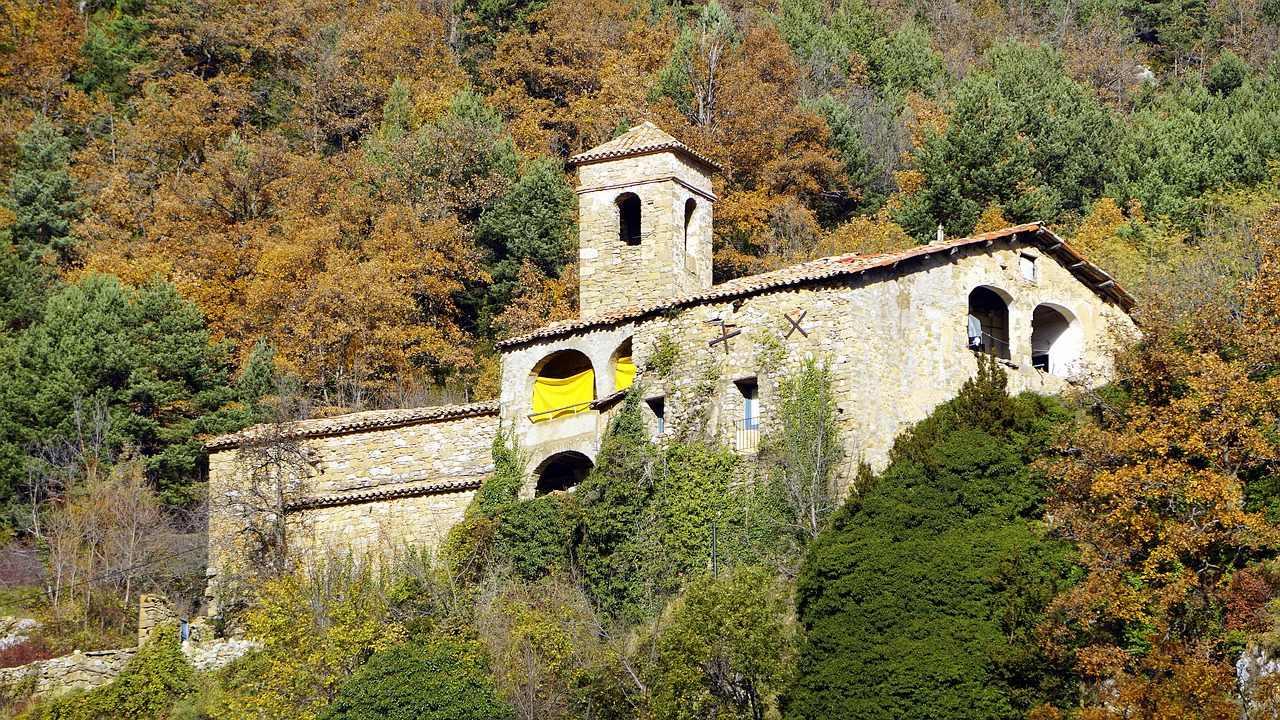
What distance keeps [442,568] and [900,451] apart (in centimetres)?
832

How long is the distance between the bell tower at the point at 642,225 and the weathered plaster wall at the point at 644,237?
2 centimetres

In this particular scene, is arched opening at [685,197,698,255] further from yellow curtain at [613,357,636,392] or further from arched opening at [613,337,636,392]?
yellow curtain at [613,357,636,392]

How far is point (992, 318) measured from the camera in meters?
29.9

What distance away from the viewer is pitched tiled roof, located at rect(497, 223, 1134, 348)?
89.6ft

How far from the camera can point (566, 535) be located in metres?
27.8

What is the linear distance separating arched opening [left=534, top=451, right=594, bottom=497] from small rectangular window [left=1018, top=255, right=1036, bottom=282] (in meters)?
8.81

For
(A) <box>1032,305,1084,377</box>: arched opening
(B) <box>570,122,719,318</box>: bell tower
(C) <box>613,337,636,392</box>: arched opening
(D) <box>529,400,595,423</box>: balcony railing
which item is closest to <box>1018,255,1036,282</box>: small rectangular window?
(A) <box>1032,305,1084,377</box>: arched opening

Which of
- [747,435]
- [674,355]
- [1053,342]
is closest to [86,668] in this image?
[674,355]

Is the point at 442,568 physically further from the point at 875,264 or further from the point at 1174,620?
the point at 1174,620

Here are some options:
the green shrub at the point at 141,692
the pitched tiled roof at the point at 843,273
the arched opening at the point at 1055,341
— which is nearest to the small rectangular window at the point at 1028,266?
the pitched tiled roof at the point at 843,273

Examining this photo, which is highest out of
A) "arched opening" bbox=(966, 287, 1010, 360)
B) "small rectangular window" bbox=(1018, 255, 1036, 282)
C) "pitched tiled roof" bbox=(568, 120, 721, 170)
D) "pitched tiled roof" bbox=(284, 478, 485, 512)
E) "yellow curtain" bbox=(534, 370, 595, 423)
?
"pitched tiled roof" bbox=(568, 120, 721, 170)

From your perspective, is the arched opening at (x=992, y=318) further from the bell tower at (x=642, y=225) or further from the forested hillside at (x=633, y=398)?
the bell tower at (x=642, y=225)

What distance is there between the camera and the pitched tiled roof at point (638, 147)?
104ft

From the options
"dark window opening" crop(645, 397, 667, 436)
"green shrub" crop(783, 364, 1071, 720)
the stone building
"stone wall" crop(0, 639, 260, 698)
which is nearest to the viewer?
"green shrub" crop(783, 364, 1071, 720)
